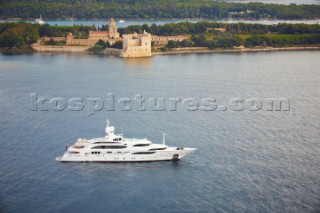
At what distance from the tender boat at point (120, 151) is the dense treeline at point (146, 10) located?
43.4 metres

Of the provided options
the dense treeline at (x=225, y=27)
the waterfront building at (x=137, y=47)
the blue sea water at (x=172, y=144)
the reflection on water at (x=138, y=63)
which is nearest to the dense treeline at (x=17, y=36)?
the dense treeline at (x=225, y=27)

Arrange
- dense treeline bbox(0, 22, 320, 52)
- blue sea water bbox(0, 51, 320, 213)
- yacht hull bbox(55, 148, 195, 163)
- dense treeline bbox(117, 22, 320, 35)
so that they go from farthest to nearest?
1. dense treeline bbox(117, 22, 320, 35)
2. dense treeline bbox(0, 22, 320, 52)
3. yacht hull bbox(55, 148, 195, 163)
4. blue sea water bbox(0, 51, 320, 213)

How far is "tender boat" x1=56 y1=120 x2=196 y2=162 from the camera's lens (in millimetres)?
14602

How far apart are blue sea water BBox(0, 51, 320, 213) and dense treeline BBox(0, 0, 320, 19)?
104 ft

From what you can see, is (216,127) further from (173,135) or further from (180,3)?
(180,3)

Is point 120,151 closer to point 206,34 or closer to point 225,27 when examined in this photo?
point 206,34

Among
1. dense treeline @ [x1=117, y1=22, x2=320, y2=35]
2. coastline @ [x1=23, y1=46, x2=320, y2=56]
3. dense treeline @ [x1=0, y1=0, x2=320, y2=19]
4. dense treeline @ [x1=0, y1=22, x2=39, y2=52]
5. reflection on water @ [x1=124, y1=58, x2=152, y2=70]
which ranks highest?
dense treeline @ [x1=0, y1=0, x2=320, y2=19]

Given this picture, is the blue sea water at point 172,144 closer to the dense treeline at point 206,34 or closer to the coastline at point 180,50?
the coastline at point 180,50

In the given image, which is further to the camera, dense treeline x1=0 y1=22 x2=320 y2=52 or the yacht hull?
dense treeline x1=0 y1=22 x2=320 y2=52

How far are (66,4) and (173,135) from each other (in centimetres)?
5136

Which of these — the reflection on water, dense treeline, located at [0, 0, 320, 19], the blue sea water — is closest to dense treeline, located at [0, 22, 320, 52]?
the reflection on water

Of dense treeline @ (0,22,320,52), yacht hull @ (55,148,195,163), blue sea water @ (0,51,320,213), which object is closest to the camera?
blue sea water @ (0,51,320,213)

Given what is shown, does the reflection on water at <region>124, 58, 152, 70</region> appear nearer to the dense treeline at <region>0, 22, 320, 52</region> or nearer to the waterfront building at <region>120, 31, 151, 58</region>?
the waterfront building at <region>120, 31, 151, 58</region>

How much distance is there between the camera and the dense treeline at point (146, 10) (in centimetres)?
5719
